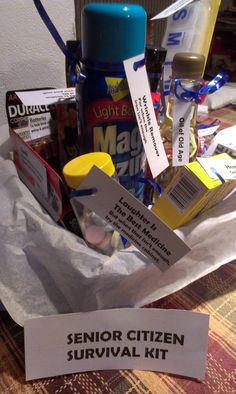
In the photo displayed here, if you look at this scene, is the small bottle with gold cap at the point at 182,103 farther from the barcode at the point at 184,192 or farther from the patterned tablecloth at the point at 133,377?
the patterned tablecloth at the point at 133,377

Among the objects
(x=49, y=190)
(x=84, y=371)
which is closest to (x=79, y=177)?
(x=49, y=190)

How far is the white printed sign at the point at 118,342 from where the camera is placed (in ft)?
1.17

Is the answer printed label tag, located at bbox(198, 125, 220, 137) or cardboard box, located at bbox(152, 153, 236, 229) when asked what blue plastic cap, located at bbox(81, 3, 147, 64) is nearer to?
cardboard box, located at bbox(152, 153, 236, 229)

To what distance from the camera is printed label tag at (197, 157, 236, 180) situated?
1.15 feet

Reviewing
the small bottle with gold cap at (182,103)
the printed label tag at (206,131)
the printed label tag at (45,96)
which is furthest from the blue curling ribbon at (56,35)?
the printed label tag at (206,131)

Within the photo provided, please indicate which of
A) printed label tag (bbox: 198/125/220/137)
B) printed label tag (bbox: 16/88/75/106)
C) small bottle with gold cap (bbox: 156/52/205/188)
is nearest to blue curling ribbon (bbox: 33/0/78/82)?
printed label tag (bbox: 16/88/75/106)

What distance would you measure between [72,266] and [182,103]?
0.23 meters

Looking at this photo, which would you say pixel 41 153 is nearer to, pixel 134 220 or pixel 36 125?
pixel 36 125

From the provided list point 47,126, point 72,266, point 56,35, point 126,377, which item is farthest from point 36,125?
point 126,377

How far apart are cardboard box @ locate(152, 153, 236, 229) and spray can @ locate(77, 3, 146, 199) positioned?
0.24 feet

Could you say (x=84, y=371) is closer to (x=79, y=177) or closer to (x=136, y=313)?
(x=136, y=313)

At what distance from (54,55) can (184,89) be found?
0.35 m

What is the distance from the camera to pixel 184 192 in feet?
1.17

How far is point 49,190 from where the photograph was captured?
1.26 ft
